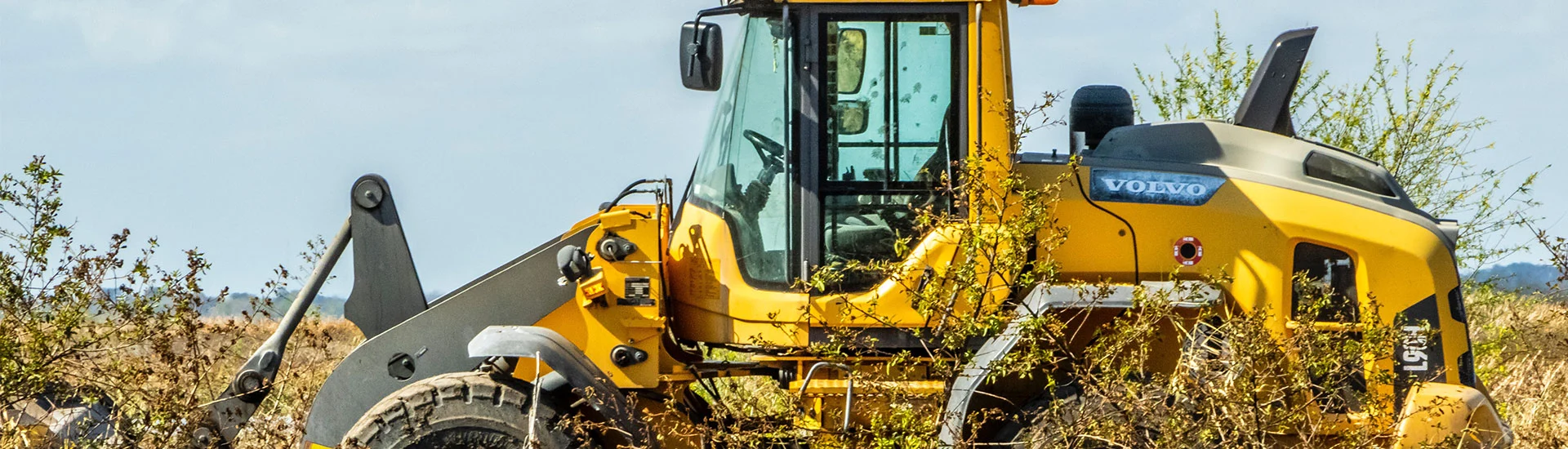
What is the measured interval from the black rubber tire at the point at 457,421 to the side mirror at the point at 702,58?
1.47 metres

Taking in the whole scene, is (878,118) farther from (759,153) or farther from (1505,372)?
(1505,372)

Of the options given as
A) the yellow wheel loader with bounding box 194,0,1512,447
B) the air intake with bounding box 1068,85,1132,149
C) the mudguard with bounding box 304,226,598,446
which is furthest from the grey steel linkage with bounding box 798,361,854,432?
the air intake with bounding box 1068,85,1132,149

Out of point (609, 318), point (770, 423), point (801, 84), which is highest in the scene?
point (801, 84)

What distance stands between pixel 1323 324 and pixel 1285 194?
568mm

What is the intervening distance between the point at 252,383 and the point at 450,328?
89cm

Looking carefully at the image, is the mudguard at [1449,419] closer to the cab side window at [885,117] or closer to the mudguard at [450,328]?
the cab side window at [885,117]

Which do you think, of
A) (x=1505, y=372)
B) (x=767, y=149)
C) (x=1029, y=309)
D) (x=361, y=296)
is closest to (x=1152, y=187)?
(x=1029, y=309)

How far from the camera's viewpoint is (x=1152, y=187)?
6.47 meters

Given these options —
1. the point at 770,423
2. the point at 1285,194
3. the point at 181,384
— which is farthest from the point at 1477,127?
the point at 181,384

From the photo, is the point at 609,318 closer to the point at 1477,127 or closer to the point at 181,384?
the point at 181,384

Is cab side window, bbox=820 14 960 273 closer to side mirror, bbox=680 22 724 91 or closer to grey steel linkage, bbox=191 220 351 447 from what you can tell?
side mirror, bbox=680 22 724 91

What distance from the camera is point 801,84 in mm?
6215

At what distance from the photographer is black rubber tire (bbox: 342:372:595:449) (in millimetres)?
6098

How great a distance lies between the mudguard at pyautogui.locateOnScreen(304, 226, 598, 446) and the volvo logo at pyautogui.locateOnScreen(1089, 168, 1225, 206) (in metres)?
2.32
